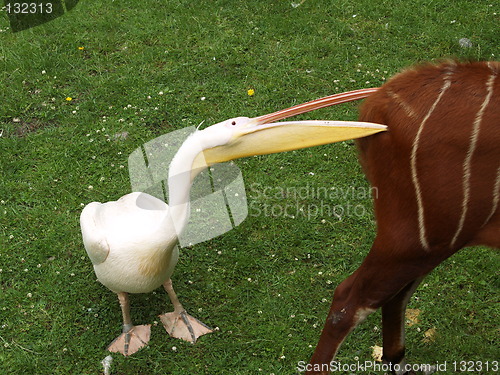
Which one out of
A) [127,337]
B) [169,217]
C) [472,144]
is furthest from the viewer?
Answer: [127,337]

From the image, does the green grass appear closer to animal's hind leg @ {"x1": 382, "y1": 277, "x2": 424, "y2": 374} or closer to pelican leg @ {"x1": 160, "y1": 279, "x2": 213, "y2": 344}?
pelican leg @ {"x1": 160, "y1": 279, "x2": 213, "y2": 344}

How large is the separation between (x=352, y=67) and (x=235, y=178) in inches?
73.9

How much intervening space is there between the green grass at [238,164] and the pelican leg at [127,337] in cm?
7

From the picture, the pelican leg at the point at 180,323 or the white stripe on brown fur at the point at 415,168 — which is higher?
the white stripe on brown fur at the point at 415,168

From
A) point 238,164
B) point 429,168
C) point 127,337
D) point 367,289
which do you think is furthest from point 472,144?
point 238,164

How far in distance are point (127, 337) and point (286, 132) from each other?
1896 mm

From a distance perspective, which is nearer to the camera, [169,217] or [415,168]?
[415,168]

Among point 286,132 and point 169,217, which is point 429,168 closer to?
point 286,132

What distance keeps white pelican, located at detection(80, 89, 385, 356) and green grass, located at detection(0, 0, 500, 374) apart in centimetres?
20

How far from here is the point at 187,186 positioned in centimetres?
388

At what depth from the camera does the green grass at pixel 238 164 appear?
4395 millimetres

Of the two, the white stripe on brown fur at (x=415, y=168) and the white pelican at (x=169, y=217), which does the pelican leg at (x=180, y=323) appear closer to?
the white pelican at (x=169, y=217)

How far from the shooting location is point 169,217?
3.98 meters

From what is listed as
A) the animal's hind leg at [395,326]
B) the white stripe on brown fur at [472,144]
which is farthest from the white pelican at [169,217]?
the animal's hind leg at [395,326]
